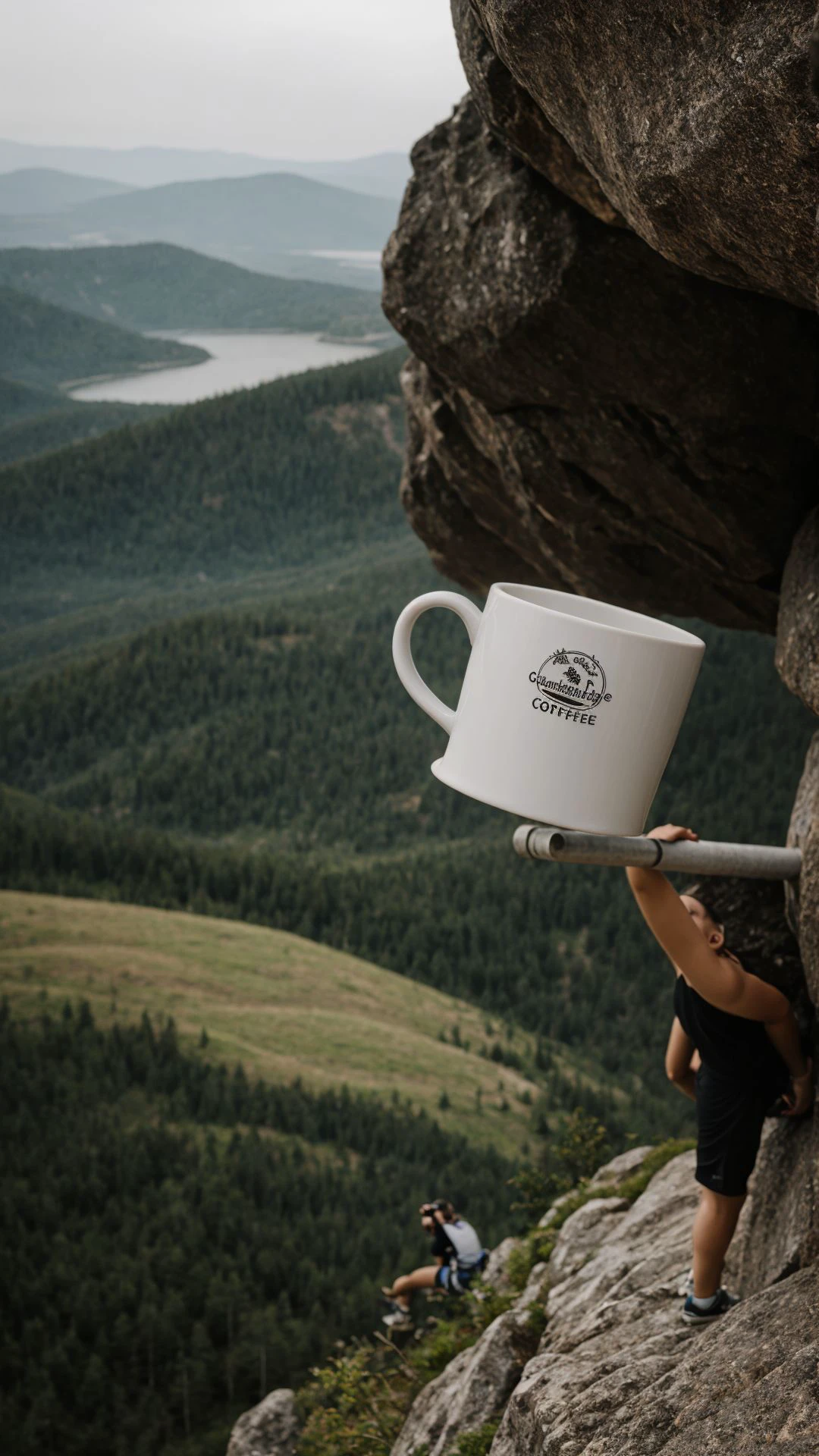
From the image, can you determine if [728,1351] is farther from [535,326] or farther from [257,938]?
[257,938]

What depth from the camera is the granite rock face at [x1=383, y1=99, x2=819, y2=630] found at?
19.1 feet

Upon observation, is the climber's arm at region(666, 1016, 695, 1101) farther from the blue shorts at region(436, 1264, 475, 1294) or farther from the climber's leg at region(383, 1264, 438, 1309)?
the climber's leg at region(383, 1264, 438, 1309)

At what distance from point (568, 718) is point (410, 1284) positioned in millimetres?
14000

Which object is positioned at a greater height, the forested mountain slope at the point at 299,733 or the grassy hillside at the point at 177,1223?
the grassy hillside at the point at 177,1223

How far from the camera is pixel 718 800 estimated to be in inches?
2576

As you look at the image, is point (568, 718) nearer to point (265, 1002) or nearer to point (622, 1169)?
point (622, 1169)

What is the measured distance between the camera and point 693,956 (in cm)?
454

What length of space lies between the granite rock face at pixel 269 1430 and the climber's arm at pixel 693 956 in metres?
10.3

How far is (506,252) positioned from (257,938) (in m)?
34.3

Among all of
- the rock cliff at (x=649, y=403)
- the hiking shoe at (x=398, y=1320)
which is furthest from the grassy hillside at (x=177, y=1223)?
the rock cliff at (x=649, y=403)

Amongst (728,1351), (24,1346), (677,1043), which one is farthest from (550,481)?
(24,1346)

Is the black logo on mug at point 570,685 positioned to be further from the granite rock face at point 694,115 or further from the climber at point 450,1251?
the climber at point 450,1251

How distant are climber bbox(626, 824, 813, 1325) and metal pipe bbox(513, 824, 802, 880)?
921 mm

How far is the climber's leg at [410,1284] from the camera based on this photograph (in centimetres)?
1509
